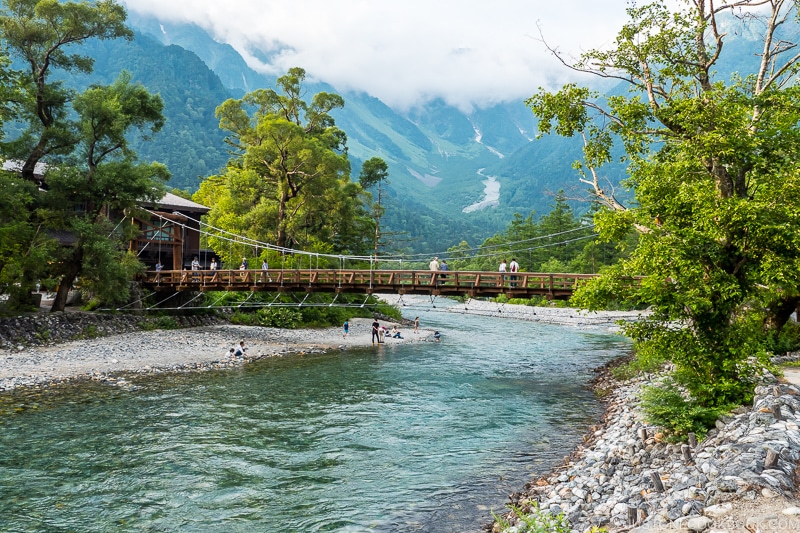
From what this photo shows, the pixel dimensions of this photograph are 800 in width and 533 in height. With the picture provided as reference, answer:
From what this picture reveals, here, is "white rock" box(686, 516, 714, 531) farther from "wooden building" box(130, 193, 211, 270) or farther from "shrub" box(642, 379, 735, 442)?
"wooden building" box(130, 193, 211, 270)

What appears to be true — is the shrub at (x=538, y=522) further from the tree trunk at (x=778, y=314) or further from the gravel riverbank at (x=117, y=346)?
the gravel riverbank at (x=117, y=346)

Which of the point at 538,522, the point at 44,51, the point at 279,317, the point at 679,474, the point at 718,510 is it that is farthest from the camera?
the point at 279,317

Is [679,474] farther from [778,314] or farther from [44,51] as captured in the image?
[44,51]

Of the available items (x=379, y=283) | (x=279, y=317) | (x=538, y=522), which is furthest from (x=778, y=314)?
(x=279, y=317)

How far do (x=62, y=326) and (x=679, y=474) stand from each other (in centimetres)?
2529

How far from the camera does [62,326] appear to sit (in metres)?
24.2

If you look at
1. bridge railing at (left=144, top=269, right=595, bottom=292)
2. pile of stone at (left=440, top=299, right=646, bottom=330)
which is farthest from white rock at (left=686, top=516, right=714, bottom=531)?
pile of stone at (left=440, top=299, right=646, bottom=330)

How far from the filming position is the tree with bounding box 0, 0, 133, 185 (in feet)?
79.5

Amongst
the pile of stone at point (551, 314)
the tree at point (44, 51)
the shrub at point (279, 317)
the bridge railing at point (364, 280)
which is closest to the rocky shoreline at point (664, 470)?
the bridge railing at point (364, 280)

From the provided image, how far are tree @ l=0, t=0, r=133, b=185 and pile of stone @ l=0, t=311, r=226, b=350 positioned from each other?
7.01 metres

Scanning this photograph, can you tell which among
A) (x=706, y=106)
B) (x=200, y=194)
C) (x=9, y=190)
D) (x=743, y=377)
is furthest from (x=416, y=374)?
(x=200, y=194)

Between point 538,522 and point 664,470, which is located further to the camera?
point 664,470

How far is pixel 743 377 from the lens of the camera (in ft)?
34.3

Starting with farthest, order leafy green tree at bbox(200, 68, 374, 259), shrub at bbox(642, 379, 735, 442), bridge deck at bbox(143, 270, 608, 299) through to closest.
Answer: leafy green tree at bbox(200, 68, 374, 259) < bridge deck at bbox(143, 270, 608, 299) < shrub at bbox(642, 379, 735, 442)
